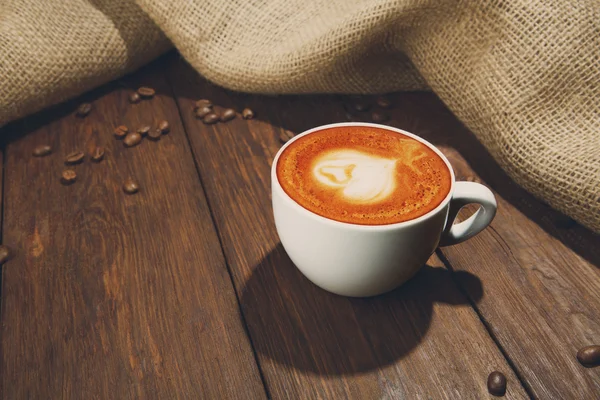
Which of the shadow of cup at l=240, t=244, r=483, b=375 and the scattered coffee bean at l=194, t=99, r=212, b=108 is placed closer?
the shadow of cup at l=240, t=244, r=483, b=375

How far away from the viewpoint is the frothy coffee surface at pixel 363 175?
0.73m

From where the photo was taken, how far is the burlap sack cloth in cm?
101

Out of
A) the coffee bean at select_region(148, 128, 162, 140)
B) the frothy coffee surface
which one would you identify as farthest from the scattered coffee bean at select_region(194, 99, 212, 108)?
the frothy coffee surface

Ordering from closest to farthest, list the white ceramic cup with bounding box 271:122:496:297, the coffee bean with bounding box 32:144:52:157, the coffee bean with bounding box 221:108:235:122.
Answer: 1. the white ceramic cup with bounding box 271:122:496:297
2. the coffee bean with bounding box 32:144:52:157
3. the coffee bean with bounding box 221:108:235:122

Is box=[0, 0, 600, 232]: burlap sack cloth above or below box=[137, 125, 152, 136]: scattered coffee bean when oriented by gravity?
above

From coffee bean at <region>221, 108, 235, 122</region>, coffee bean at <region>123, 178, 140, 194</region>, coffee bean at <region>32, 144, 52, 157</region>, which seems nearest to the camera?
coffee bean at <region>123, 178, 140, 194</region>

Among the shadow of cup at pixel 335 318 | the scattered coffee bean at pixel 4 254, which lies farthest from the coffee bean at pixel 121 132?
the shadow of cup at pixel 335 318

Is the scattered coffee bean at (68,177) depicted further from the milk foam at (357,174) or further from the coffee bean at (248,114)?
the milk foam at (357,174)

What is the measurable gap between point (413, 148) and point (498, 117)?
1.06ft

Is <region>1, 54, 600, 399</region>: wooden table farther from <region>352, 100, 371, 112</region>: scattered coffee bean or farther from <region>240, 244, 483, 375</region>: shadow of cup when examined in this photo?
<region>352, 100, 371, 112</region>: scattered coffee bean

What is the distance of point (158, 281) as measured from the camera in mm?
896

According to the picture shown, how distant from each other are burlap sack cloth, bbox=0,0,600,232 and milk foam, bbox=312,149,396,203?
1.24 feet

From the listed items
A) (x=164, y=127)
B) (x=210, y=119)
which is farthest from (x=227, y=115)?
(x=164, y=127)

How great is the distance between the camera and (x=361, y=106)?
1311 millimetres
